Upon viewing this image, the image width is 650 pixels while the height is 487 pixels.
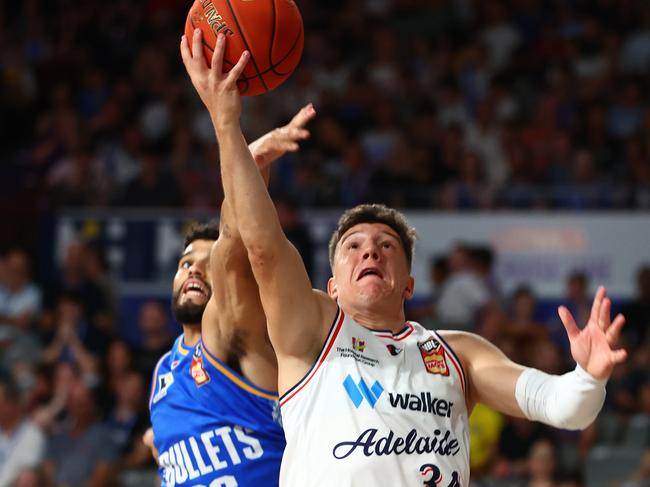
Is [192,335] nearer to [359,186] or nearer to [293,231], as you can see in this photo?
[293,231]

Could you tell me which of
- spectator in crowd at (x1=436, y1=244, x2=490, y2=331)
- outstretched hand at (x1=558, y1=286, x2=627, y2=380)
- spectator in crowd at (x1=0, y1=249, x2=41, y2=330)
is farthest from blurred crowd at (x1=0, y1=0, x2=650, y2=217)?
outstretched hand at (x1=558, y1=286, x2=627, y2=380)

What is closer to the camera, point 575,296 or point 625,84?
point 575,296

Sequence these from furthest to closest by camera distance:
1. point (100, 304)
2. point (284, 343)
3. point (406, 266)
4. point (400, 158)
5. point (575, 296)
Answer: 1. point (400, 158)
2. point (100, 304)
3. point (575, 296)
4. point (406, 266)
5. point (284, 343)

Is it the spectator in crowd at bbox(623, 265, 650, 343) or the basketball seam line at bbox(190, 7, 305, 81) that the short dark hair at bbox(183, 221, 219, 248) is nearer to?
the basketball seam line at bbox(190, 7, 305, 81)

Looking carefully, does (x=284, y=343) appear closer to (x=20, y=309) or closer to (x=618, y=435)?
(x=618, y=435)

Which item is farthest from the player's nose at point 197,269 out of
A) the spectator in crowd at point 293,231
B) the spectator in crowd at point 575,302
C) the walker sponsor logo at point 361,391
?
the spectator in crowd at point 575,302

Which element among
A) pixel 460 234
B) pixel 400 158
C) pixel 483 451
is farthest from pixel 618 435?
pixel 400 158

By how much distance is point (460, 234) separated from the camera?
1152cm

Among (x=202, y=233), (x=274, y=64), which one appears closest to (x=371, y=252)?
(x=274, y=64)

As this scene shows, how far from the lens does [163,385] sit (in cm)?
516

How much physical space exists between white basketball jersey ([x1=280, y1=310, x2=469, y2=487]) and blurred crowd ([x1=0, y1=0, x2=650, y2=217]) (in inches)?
305

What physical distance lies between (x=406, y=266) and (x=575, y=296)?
6.47 metres

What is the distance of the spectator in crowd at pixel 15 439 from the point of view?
10117 millimetres

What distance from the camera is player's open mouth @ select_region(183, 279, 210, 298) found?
5348 millimetres
